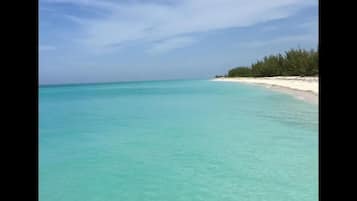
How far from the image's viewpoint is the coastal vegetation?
25.3m

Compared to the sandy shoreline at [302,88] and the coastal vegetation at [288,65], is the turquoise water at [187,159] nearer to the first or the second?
the sandy shoreline at [302,88]

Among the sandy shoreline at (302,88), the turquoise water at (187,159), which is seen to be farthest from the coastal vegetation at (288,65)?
the turquoise water at (187,159)

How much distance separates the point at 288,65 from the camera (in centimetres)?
2919

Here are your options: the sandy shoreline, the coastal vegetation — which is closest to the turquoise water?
the sandy shoreline

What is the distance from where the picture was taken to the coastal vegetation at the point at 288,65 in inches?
997

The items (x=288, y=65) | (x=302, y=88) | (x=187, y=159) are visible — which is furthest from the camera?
(x=288, y=65)

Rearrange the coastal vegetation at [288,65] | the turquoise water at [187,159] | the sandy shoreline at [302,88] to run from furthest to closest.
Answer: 1. the coastal vegetation at [288,65]
2. the sandy shoreline at [302,88]
3. the turquoise water at [187,159]

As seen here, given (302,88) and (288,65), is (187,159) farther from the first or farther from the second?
(288,65)

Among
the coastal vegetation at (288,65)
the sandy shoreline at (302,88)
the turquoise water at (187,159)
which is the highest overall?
the coastal vegetation at (288,65)

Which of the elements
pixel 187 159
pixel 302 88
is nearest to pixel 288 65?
pixel 302 88
